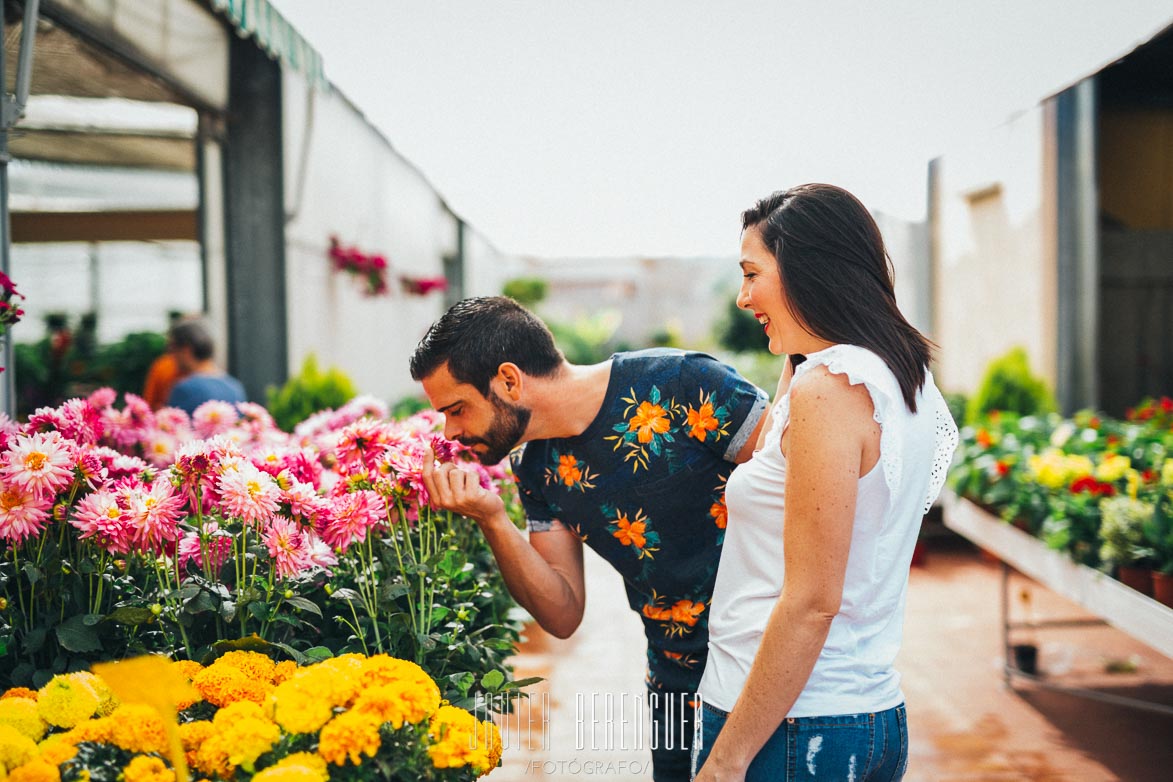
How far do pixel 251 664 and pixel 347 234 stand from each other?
22.5 ft

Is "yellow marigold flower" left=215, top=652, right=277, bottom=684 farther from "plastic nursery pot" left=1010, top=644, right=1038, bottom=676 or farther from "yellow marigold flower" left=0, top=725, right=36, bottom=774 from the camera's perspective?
"plastic nursery pot" left=1010, top=644, right=1038, bottom=676

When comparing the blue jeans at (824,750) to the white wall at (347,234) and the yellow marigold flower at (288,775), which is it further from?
the white wall at (347,234)

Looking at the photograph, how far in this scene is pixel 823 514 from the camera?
1134 mm

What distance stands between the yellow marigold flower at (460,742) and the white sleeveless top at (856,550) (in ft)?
1.17

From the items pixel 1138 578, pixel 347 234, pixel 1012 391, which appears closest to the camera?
pixel 1138 578

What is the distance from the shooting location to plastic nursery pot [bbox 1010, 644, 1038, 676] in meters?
4.41

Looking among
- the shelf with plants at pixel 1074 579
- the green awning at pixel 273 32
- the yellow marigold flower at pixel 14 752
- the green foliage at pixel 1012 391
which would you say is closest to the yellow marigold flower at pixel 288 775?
the yellow marigold flower at pixel 14 752

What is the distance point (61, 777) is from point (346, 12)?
256cm

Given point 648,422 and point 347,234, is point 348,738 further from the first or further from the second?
point 347,234

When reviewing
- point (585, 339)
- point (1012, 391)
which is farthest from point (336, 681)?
point (585, 339)

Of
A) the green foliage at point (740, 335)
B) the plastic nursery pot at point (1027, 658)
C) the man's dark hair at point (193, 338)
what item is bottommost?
the plastic nursery pot at point (1027, 658)

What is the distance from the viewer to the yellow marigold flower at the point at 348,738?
3.53 ft

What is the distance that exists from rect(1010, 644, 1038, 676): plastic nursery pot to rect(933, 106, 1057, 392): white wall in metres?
4.33

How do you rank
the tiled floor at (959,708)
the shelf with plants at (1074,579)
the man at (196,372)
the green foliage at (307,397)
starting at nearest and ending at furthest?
the shelf with plants at (1074,579) < the tiled floor at (959,708) < the man at (196,372) < the green foliage at (307,397)
